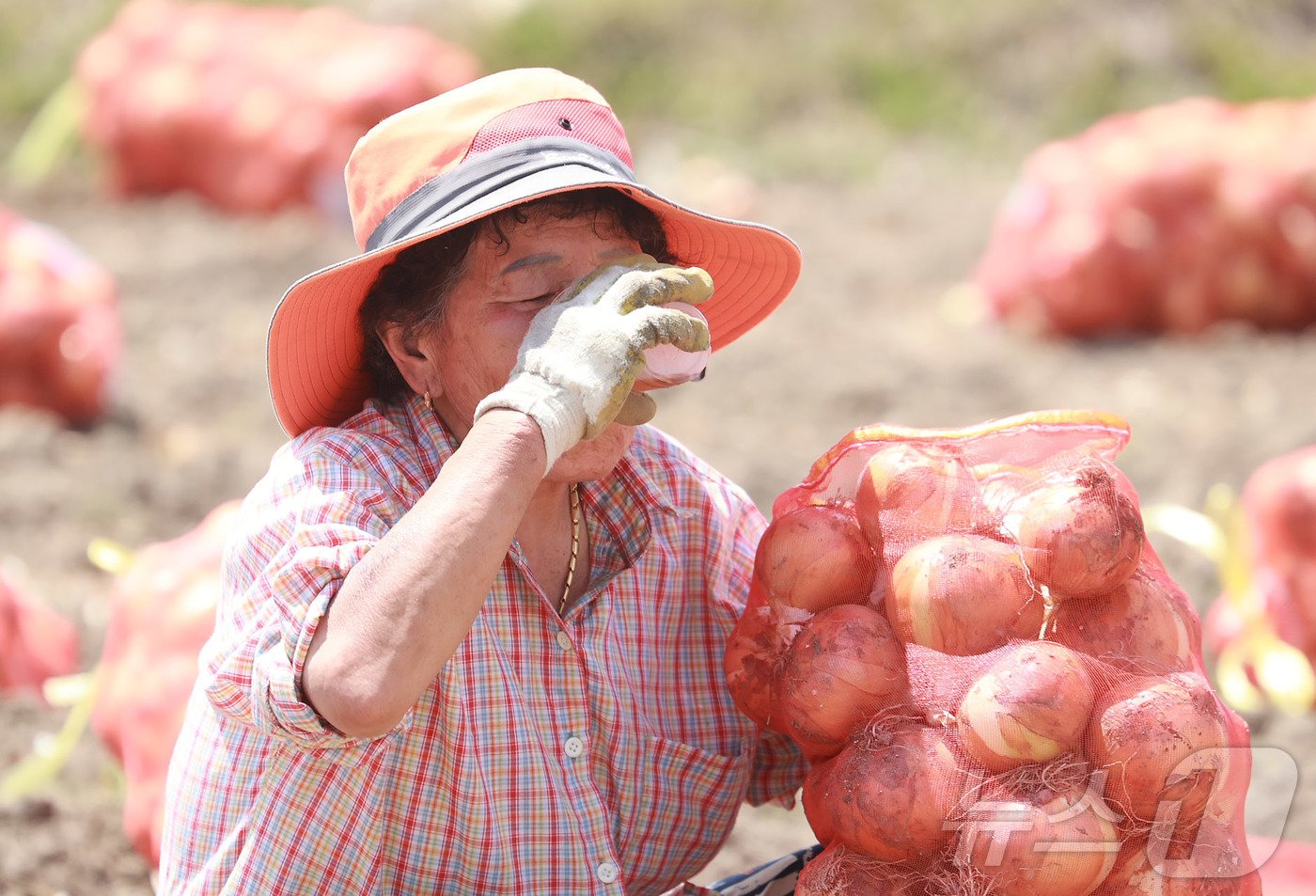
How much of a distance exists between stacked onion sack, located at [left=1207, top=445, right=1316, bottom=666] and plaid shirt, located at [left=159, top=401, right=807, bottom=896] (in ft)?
5.53

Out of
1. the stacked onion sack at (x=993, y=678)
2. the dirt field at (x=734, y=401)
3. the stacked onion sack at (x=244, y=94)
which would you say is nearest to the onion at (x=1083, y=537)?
the stacked onion sack at (x=993, y=678)

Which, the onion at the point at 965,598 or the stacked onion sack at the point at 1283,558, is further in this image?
the stacked onion sack at the point at 1283,558

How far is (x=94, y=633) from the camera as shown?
3572 mm

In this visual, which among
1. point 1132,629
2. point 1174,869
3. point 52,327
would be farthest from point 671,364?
point 52,327

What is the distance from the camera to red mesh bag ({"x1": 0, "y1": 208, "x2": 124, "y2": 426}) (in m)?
4.72

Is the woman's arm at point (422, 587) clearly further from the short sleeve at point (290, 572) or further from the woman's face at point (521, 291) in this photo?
the woman's face at point (521, 291)

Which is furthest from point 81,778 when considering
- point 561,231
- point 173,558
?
point 561,231

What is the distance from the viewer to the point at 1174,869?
1.60m

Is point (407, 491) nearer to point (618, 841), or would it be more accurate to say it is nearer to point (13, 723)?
point (618, 841)

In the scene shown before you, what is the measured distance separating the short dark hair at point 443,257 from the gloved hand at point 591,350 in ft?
0.61

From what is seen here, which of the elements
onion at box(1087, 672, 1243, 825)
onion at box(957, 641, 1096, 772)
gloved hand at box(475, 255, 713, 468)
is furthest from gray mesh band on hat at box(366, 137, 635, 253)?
onion at box(1087, 672, 1243, 825)

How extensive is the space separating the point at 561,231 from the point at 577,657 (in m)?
0.53

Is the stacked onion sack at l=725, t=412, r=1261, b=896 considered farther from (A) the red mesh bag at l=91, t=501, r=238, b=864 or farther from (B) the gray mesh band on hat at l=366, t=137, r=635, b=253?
(A) the red mesh bag at l=91, t=501, r=238, b=864

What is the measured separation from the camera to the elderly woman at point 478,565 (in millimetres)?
1597
